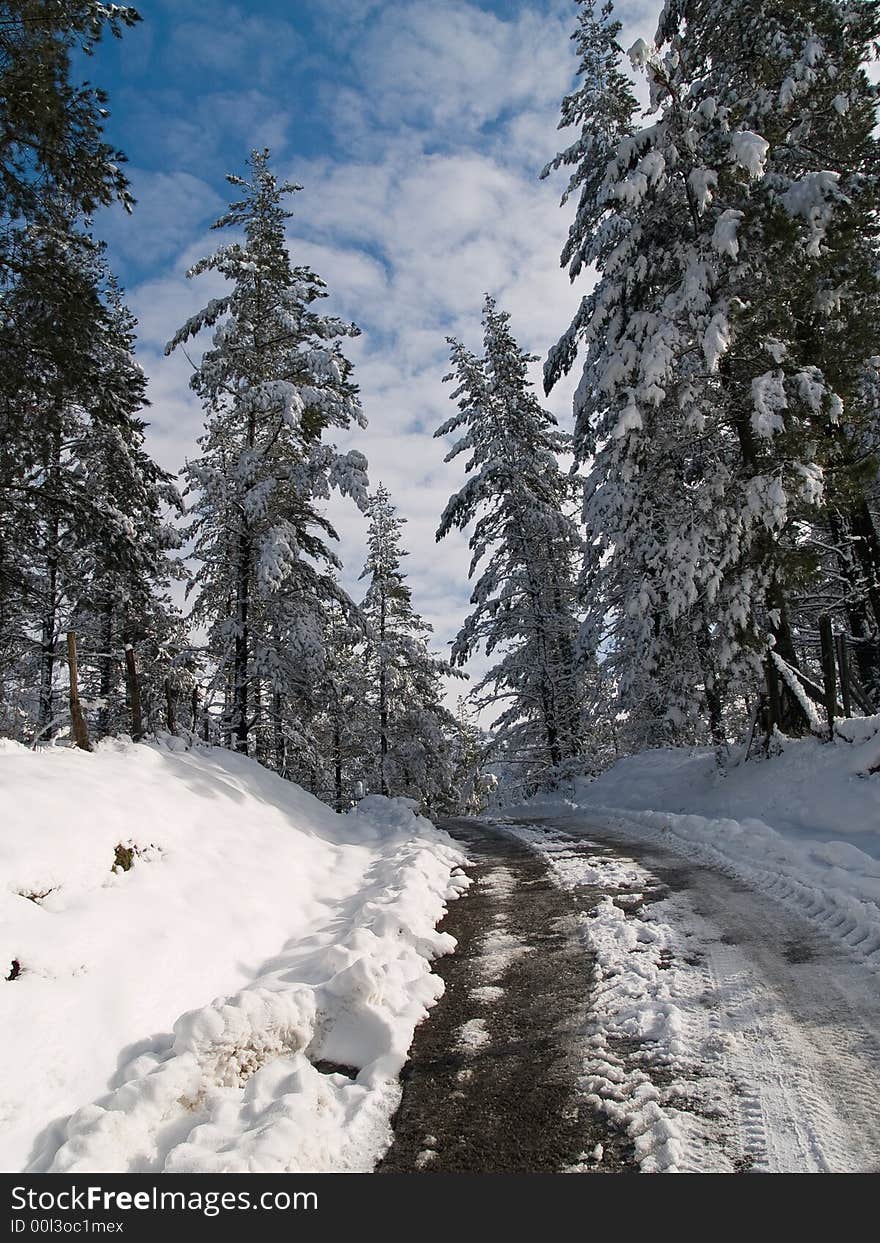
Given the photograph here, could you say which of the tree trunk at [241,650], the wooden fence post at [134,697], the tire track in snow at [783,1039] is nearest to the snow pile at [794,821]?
the tire track in snow at [783,1039]

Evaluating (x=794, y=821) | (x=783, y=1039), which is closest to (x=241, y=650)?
(x=794, y=821)

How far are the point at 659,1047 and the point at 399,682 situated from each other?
22756 millimetres

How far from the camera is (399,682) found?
26.1 m

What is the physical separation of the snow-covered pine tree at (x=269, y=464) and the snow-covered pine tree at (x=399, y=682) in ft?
33.5

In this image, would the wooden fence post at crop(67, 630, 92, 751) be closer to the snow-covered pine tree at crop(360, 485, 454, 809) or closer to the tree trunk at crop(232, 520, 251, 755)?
the tree trunk at crop(232, 520, 251, 755)

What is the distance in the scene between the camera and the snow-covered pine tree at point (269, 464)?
46.6ft

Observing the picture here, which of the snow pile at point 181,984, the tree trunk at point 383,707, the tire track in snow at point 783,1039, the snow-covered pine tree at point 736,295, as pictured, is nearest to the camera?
the tire track in snow at point 783,1039

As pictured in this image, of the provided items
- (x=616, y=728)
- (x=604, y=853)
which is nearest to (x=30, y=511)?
(x=604, y=853)

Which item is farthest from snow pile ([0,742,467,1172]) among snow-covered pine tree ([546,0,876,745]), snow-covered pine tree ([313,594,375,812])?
snow-covered pine tree ([313,594,375,812])

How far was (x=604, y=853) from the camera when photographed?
896 centimetres

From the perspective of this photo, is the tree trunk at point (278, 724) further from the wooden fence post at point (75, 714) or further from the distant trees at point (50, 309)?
the wooden fence post at point (75, 714)

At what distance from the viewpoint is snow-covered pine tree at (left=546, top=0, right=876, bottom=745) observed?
977 centimetres

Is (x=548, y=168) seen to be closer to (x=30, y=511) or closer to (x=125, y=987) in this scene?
(x=30, y=511)

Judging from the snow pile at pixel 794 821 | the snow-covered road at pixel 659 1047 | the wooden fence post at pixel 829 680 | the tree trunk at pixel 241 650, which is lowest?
the snow-covered road at pixel 659 1047
